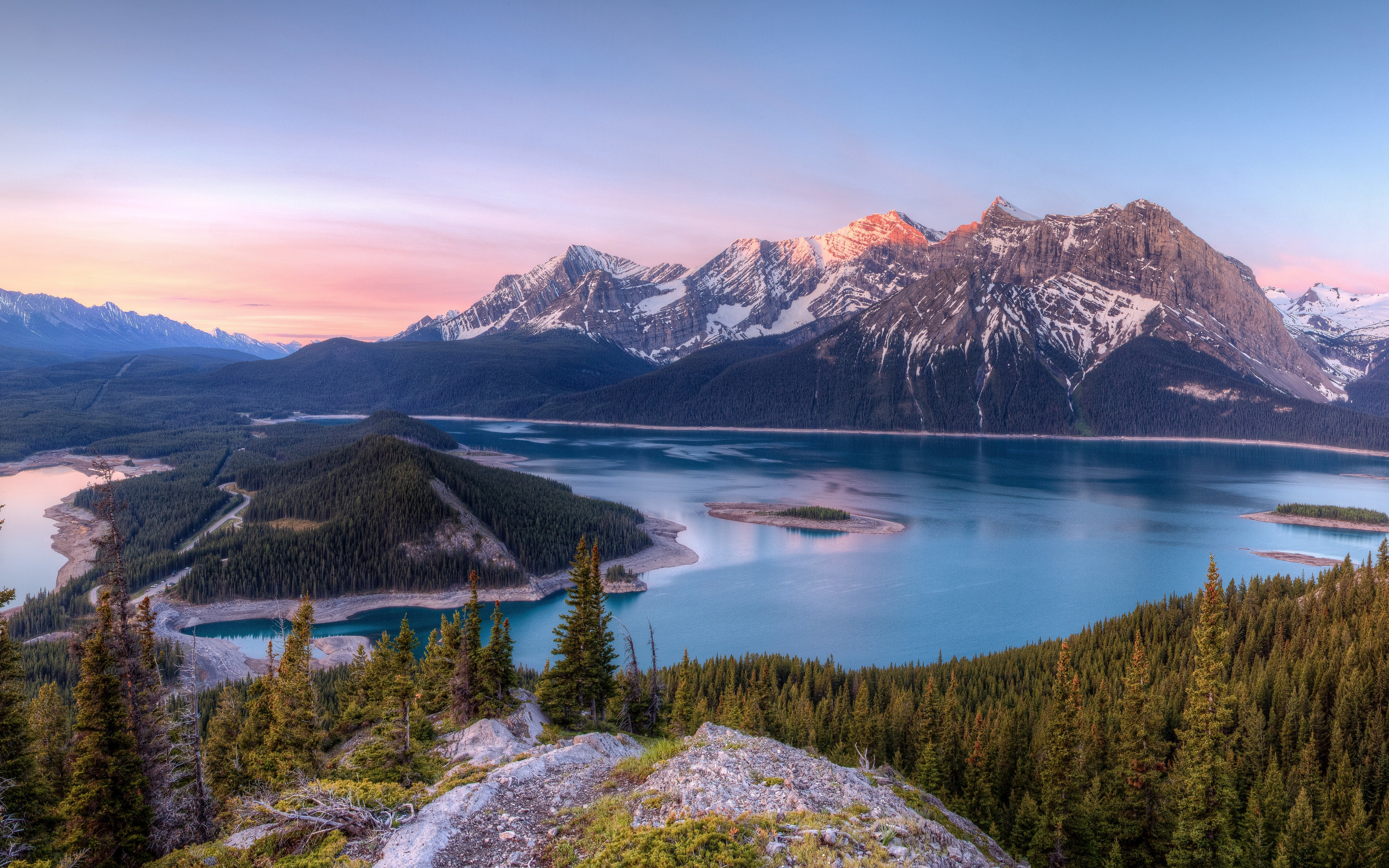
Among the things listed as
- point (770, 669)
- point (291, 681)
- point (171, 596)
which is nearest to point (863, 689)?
point (770, 669)

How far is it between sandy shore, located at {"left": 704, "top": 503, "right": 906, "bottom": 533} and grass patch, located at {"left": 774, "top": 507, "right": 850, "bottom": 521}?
24.1 inches

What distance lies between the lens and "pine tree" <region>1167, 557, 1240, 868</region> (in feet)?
90.5

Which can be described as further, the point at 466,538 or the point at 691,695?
the point at 466,538

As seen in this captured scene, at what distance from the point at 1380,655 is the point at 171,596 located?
108m

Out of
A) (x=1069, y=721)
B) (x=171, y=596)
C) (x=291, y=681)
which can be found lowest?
(x=171, y=596)

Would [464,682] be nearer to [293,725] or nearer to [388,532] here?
[293,725]

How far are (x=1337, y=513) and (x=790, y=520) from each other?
101 metres

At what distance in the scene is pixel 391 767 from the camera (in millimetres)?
23984

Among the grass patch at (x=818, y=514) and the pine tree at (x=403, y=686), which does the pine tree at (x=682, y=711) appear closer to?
the pine tree at (x=403, y=686)

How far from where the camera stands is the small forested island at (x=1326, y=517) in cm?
12594

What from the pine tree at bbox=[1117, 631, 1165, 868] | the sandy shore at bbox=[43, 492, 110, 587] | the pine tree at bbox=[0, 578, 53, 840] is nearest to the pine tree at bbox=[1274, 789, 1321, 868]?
the pine tree at bbox=[1117, 631, 1165, 868]

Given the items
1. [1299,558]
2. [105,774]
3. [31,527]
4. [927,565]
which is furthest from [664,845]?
[31,527]

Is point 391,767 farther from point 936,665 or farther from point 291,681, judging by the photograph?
point 936,665

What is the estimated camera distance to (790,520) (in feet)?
425
